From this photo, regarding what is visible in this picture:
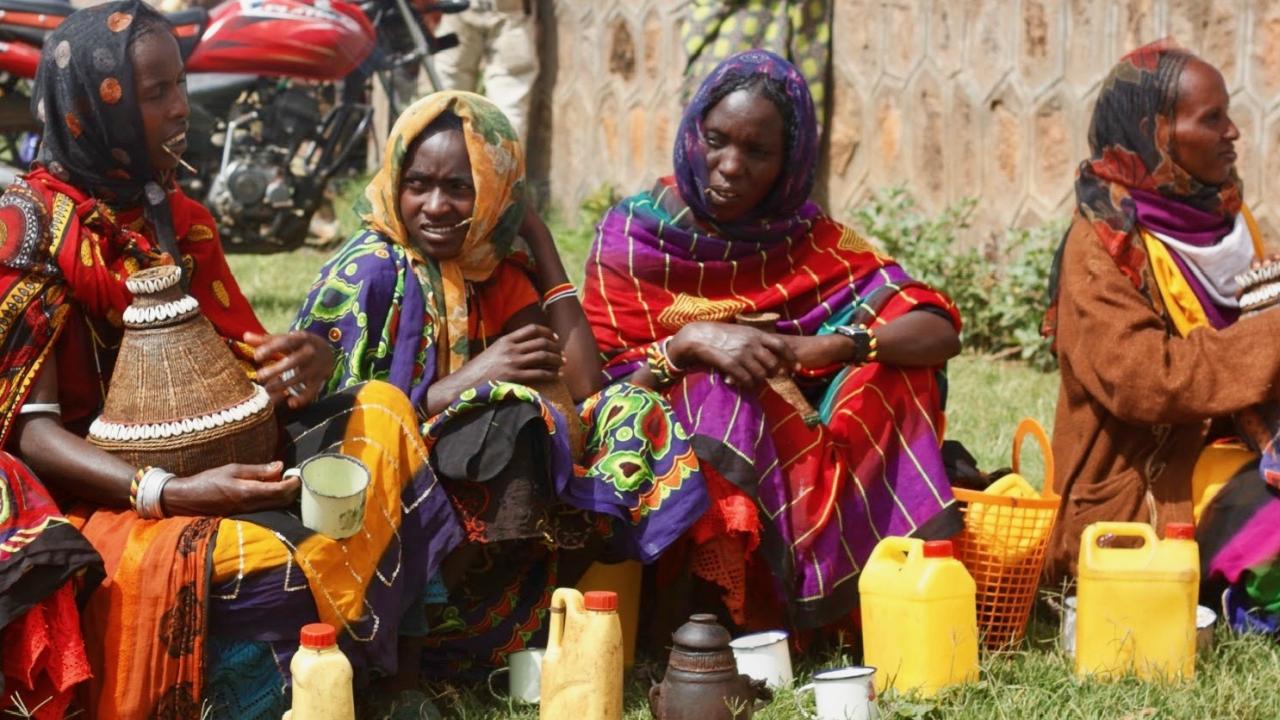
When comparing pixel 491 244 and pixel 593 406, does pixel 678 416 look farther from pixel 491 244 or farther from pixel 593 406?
pixel 491 244

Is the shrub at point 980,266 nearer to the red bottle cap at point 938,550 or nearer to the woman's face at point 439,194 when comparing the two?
the red bottle cap at point 938,550

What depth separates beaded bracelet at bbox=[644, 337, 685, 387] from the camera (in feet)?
14.5

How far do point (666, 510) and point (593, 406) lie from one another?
33cm

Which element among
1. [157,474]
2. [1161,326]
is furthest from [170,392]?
[1161,326]

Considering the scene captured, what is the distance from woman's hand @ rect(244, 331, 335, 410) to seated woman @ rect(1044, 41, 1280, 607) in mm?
2006

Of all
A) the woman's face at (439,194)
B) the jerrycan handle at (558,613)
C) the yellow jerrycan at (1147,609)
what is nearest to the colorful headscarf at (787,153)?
the woman's face at (439,194)

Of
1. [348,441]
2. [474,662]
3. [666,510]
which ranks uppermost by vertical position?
[348,441]

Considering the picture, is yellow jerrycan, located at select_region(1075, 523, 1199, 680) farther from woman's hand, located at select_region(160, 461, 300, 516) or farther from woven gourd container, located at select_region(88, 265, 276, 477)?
woven gourd container, located at select_region(88, 265, 276, 477)

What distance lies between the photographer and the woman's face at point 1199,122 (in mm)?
4668

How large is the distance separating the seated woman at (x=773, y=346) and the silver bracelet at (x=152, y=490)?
129 centimetres

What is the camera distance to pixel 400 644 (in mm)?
3926

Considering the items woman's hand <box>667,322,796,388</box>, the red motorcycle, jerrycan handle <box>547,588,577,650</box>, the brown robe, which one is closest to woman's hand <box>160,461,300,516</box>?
jerrycan handle <box>547,588,577,650</box>

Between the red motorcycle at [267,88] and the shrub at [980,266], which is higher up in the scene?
the red motorcycle at [267,88]

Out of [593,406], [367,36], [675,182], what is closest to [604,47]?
[367,36]
